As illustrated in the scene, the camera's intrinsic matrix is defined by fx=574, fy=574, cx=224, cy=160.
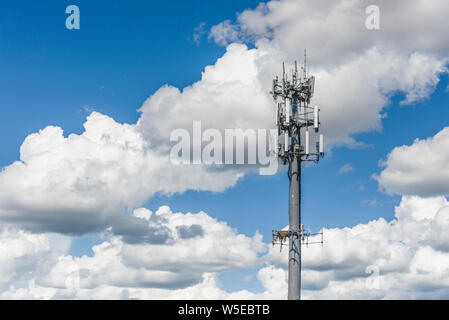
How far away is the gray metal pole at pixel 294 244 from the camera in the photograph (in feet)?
270

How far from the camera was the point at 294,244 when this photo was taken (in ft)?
273

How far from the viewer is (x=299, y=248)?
83.4 meters

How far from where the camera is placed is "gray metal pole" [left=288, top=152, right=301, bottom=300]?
82.4m
